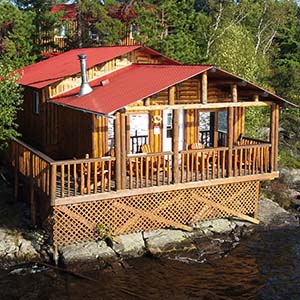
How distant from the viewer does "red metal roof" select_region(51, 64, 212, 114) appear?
53.1ft

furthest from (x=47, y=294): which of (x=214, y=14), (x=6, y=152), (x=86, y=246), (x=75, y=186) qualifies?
(x=214, y=14)

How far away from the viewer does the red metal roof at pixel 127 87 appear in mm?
16172

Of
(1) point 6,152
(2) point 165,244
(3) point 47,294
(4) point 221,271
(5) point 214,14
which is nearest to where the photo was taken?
(3) point 47,294

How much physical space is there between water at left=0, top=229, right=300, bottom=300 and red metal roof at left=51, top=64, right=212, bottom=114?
4922mm

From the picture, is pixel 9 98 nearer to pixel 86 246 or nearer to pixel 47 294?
pixel 86 246

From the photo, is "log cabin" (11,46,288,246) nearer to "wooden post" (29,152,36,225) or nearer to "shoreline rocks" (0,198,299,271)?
"wooden post" (29,152,36,225)

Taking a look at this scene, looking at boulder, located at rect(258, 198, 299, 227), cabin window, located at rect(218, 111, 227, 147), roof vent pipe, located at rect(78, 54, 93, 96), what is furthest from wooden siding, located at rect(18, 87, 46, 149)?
boulder, located at rect(258, 198, 299, 227)

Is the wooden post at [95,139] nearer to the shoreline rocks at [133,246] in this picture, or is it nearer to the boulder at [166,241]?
the shoreline rocks at [133,246]

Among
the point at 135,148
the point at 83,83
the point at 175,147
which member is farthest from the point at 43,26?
the point at 175,147

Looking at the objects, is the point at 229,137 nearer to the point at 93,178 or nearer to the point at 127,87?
the point at 127,87

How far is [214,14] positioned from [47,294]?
35845 mm

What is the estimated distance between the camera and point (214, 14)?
1802 inches

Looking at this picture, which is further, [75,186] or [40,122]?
[40,122]

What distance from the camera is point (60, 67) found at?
22969mm
